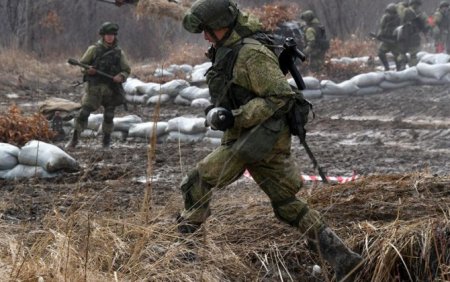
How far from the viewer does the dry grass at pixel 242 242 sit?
324 cm

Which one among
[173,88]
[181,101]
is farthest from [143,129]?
[173,88]

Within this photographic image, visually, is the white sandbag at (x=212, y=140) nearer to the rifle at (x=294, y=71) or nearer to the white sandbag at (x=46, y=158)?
the white sandbag at (x=46, y=158)

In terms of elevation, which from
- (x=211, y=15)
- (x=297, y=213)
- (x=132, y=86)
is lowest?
(x=132, y=86)

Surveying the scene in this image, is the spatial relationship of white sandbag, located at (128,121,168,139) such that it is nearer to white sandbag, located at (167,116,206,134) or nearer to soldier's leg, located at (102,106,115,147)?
white sandbag, located at (167,116,206,134)

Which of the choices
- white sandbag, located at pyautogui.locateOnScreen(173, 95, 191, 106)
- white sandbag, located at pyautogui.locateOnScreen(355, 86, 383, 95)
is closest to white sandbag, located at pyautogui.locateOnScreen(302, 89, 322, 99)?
white sandbag, located at pyautogui.locateOnScreen(355, 86, 383, 95)

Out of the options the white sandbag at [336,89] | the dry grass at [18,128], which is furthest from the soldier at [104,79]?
the white sandbag at [336,89]

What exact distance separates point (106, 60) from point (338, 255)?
547 cm

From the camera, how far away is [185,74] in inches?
602

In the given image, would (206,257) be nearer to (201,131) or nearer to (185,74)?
(201,131)

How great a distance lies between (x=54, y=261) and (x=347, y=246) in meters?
1.38

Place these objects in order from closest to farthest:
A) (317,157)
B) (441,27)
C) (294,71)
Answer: (294,71)
(317,157)
(441,27)

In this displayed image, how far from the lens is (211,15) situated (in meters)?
3.65

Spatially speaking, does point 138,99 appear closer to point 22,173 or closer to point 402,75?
point 402,75

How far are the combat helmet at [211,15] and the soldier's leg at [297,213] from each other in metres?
0.66
